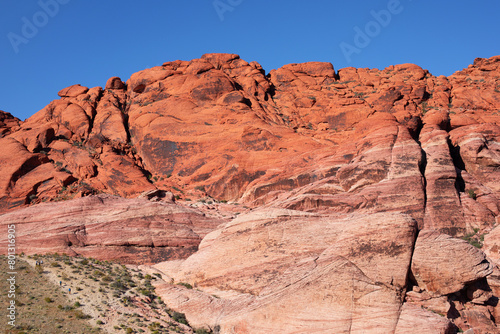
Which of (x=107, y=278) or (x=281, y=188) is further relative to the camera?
(x=281, y=188)

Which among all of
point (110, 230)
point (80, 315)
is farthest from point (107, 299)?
point (110, 230)

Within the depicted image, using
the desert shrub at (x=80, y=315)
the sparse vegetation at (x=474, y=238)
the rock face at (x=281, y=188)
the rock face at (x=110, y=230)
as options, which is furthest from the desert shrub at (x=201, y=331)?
the sparse vegetation at (x=474, y=238)

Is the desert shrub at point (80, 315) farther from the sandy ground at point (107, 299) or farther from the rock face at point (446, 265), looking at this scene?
the rock face at point (446, 265)

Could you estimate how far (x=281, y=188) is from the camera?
146 ft

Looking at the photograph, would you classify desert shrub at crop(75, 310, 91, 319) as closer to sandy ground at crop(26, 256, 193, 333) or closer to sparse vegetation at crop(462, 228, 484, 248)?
sandy ground at crop(26, 256, 193, 333)

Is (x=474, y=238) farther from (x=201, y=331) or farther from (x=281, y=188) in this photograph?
(x=201, y=331)

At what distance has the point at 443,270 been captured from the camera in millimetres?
21953

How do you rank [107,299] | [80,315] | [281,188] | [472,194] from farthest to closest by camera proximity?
1. [281,188]
2. [472,194]
3. [107,299]
4. [80,315]

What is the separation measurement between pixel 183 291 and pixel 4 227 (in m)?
15.8

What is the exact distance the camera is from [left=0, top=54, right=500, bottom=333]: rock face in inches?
858

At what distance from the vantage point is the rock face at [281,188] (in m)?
21.8

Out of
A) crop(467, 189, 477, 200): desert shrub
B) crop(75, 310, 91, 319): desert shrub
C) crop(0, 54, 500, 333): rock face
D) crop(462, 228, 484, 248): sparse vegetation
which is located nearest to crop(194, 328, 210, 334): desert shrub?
crop(0, 54, 500, 333): rock face

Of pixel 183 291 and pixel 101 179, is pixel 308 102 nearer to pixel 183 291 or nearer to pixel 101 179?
pixel 101 179

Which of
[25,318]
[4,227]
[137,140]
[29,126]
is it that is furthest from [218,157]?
[25,318]
